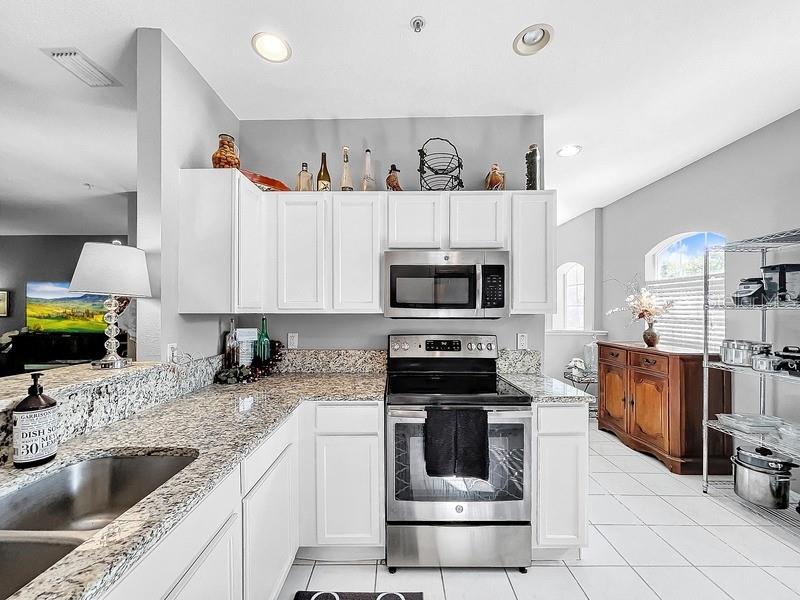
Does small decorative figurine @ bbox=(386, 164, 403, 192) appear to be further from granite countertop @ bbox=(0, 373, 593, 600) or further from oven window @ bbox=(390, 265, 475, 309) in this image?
granite countertop @ bbox=(0, 373, 593, 600)

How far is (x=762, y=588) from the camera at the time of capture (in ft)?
6.34

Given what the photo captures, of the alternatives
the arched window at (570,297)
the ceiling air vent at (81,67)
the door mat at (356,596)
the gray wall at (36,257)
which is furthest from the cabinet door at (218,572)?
the gray wall at (36,257)

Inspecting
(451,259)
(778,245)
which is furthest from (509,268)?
(778,245)

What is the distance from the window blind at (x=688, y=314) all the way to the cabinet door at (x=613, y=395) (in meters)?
0.67

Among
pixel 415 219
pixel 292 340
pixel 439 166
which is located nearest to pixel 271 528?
pixel 292 340

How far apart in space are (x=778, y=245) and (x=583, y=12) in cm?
223

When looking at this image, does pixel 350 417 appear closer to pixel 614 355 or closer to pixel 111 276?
pixel 111 276

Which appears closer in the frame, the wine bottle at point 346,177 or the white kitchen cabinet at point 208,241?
the white kitchen cabinet at point 208,241

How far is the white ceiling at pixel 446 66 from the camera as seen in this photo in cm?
181

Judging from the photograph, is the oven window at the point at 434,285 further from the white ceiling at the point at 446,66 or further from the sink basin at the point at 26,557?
the sink basin at the point at 26,557

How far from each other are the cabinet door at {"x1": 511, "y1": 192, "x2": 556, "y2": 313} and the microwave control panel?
0.09 meters

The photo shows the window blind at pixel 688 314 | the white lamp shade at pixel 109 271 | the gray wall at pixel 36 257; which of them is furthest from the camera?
the gray wall at pixel 36 257

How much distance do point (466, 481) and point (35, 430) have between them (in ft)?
5.76

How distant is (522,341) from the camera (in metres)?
2.77
